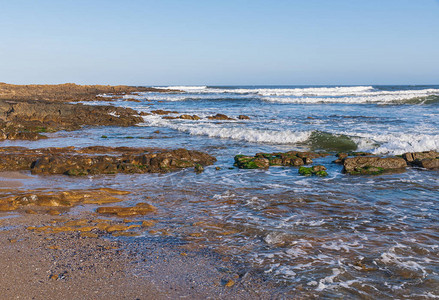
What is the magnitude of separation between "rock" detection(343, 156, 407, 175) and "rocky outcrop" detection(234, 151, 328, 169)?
1412 millimetres

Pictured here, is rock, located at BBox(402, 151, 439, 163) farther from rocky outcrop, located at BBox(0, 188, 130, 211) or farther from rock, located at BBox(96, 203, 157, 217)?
rocky outcrop, located at BBox(0, 188, 130, 211)

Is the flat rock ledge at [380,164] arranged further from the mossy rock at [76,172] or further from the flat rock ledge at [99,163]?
the mossy rock at [76,172]

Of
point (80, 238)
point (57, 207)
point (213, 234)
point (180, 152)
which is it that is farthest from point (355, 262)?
point (180, 152)

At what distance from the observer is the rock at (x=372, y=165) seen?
378 inches

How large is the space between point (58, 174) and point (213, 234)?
5.70 metres

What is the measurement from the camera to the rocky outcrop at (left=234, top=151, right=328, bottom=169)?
34.0 feet

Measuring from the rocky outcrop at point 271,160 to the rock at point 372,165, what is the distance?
1.41 meters

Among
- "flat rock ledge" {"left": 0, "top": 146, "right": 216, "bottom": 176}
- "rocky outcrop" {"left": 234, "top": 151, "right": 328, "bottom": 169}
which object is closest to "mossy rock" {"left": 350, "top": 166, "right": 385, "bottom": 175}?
"rocky outcrop" {"left": 234, "top": 151, "right": 328, "bottom": 169}

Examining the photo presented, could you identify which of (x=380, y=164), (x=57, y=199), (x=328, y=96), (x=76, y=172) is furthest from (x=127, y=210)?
(x=328, y=96)

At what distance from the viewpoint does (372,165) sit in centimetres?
984

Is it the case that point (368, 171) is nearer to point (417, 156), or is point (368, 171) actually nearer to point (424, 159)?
point (424, 159)

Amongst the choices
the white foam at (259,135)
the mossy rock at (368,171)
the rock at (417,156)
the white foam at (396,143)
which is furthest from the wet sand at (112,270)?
the white foam at (259,135)

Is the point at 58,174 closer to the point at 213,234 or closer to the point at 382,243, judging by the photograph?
the point at 213,234

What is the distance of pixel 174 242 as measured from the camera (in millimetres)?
4980
